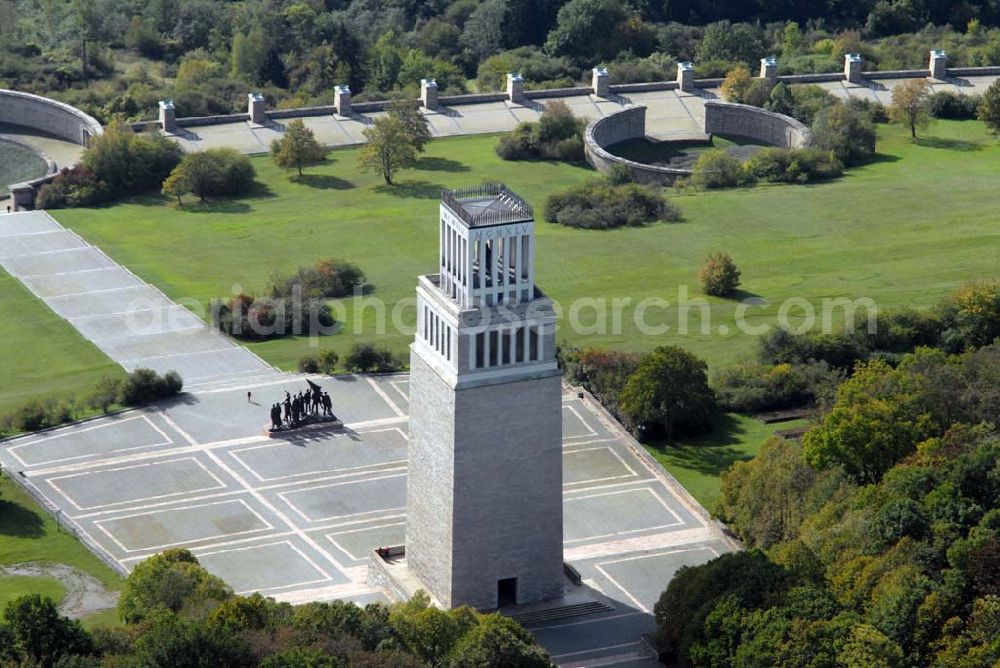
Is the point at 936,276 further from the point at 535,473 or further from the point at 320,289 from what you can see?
the point at 535,473

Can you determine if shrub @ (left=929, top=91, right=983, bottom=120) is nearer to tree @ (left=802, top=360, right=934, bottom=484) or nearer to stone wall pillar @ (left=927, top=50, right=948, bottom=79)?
stone wall pillar @ (left=927, top=50, right=948, bottom=79)

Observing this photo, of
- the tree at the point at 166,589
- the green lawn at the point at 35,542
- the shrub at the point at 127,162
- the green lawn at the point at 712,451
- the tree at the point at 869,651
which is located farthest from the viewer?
the shrub at the point at 127,162

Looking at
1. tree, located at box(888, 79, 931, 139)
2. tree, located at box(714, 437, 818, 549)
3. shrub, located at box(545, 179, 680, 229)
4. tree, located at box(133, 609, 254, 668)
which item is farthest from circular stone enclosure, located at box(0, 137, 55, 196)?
tree, located at box(133, 609, 254, 668)

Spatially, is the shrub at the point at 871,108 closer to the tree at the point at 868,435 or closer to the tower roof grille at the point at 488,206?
the tree at the point at 868,435

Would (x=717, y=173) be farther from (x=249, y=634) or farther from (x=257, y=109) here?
(x=249, y=634)

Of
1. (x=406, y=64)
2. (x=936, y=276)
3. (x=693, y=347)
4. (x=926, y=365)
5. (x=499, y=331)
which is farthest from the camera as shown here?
(x=406, y=64)

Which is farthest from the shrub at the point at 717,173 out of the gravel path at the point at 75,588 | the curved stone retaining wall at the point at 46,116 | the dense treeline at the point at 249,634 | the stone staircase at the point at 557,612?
the dense treeline at the point at 249,634

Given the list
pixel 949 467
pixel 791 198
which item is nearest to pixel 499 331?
pixel 949 467
